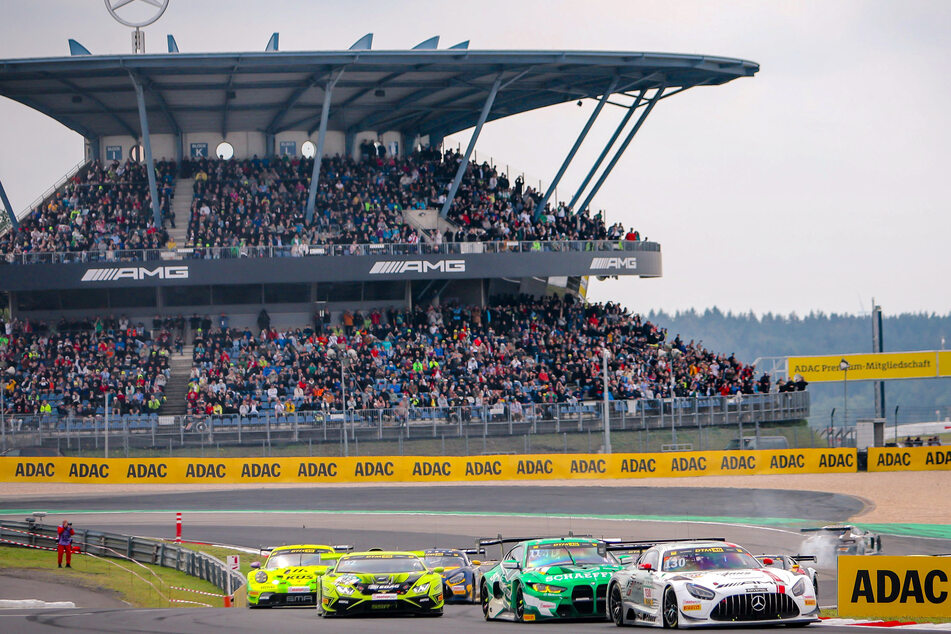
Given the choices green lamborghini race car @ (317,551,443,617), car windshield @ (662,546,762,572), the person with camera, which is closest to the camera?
car windshield @ (662,546,762,572)

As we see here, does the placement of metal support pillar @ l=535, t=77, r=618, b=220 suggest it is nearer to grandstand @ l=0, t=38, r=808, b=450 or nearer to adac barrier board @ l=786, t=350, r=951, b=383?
grandstand @ l=0, t=38, r=808, b=450

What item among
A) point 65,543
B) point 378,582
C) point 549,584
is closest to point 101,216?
point 65,543

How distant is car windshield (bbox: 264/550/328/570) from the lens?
22.1m

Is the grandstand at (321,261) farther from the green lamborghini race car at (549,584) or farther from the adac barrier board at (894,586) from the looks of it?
the adac barrier board at (894,586)

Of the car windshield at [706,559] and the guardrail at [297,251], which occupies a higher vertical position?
the guardrail at [297,251]

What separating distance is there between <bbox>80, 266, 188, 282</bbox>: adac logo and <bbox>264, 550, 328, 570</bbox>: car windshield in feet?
109

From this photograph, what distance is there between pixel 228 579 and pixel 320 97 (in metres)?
36.7

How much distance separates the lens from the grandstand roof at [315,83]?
52.0 metres

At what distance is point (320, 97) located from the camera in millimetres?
57719

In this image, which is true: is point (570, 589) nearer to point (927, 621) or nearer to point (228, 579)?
point (927, 621)

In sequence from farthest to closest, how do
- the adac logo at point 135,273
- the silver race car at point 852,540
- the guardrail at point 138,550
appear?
the adac logo at point 135,273, the guardrail at point 138,550, the silver race car at point 852,540

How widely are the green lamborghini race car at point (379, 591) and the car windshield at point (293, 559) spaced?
3.51 metres

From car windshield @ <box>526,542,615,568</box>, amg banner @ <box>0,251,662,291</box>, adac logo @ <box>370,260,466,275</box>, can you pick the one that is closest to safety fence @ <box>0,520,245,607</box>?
car windshield @ <box>526,542,615,568</box>

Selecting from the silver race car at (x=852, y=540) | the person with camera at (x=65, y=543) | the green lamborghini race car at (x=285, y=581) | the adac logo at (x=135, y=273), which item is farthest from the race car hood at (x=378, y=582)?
the adac logo at (x=135, y=273)
